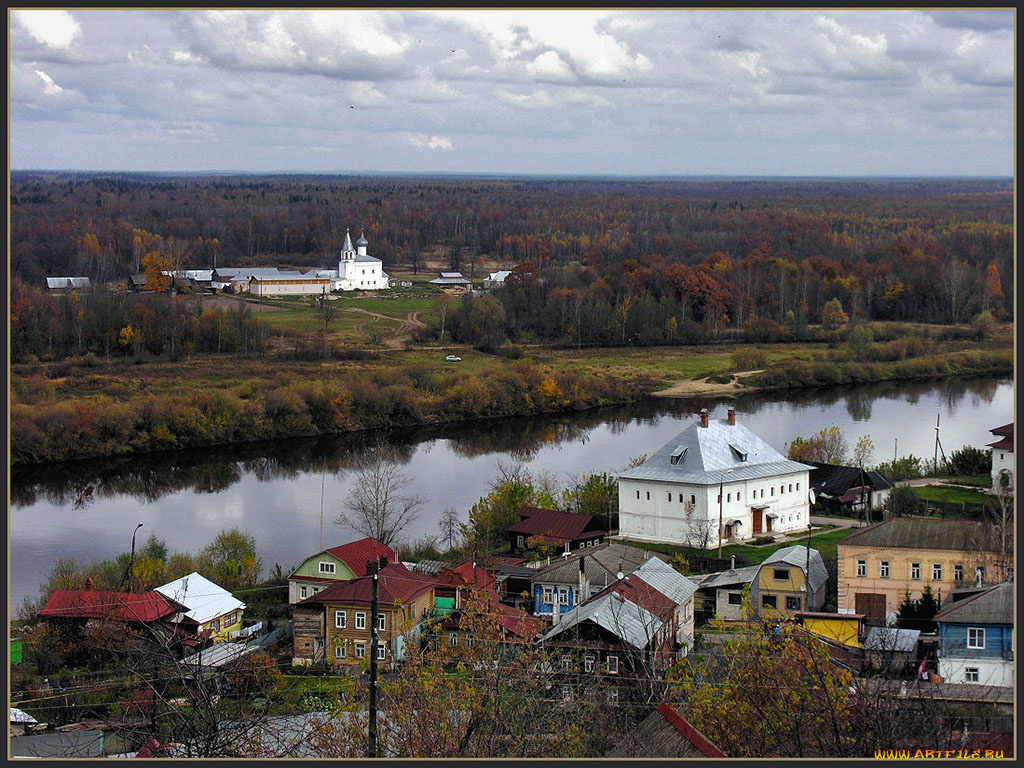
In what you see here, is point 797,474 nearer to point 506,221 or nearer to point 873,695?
point 873,695

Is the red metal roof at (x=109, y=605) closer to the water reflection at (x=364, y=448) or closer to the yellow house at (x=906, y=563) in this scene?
the yellow house at (x=906, y=563)

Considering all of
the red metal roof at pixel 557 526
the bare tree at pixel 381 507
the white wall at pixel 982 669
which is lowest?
the bare tree at pixel 381 507

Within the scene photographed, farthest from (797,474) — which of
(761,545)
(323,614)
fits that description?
(323,614)

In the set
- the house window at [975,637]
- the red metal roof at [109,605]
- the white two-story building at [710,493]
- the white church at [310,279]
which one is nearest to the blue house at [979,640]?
the house window at [975,637]

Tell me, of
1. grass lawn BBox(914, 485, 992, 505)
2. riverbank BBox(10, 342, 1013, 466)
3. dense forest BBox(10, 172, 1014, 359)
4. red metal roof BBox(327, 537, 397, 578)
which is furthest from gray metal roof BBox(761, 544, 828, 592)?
dense forest BBox(10, 172, 1014, 359)

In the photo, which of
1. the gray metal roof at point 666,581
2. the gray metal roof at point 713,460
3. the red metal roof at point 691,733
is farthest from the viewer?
the gray metal roof at point 713,460

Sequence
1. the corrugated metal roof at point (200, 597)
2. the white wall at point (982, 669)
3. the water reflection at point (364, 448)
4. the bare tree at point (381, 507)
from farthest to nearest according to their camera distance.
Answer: the water reflection at point (364, 448)
the bare tree at point (381, 507)
the corrugated metal roof at point (200, 597)
the white wall at point (982, 669)

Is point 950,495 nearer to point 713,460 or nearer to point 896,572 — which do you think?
point 713,460

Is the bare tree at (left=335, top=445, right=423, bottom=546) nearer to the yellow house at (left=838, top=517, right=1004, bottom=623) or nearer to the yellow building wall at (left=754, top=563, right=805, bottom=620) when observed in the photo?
the yellow building wall at (left=754, top=563, right=805, bottom=620)
